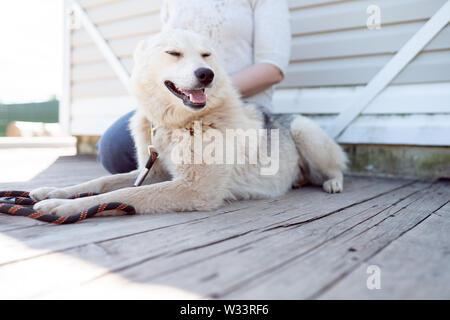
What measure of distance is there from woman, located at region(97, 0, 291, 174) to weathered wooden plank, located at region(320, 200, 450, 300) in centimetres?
157

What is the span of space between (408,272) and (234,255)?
0.50m

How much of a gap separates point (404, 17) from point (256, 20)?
1340 mm

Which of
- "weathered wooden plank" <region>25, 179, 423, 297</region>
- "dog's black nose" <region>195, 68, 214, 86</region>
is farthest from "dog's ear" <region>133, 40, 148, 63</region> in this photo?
"weathered wooden plank" <region>25, 179, 423, 297</region>

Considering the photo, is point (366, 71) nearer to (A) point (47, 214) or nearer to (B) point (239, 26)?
(B) point (239, 26)

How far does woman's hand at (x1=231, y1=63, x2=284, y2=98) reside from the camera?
8.12ft

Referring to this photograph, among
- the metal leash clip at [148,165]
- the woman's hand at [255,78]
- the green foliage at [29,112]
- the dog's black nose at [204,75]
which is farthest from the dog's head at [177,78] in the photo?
the green foliage at [29,112]

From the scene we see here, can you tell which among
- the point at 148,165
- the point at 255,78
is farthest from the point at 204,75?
the point at 255,78

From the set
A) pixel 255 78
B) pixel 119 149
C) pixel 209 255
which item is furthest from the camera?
pixel 119 149

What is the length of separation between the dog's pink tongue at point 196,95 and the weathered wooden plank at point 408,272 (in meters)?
1.15

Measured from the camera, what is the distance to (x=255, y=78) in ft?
8.28

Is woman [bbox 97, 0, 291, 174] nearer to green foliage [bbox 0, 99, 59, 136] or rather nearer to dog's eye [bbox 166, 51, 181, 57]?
dog's eye [bbox 166, 51, 181, 57]

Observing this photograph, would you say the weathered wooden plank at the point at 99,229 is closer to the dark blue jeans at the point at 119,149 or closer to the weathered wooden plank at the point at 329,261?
the weathered wooden plank at the point at 329,261
